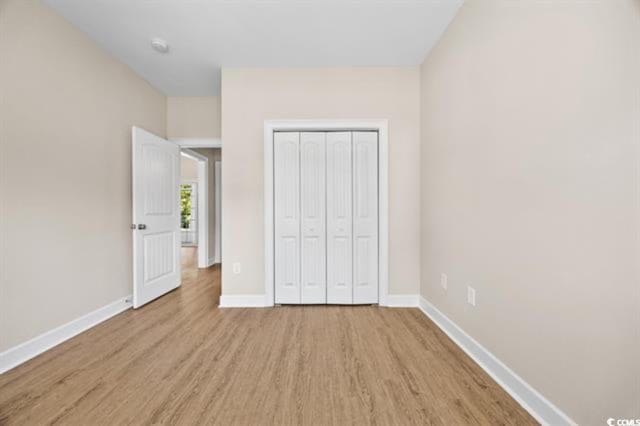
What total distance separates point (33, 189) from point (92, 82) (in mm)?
1196

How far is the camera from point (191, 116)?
12.3 ft

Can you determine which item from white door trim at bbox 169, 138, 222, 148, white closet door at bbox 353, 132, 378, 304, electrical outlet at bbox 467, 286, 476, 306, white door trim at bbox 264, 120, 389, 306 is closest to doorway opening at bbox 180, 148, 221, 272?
white door trim at bbox 169, 138, 222, 148

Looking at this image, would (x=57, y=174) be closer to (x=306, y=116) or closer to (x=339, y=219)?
(x=306, y=116)

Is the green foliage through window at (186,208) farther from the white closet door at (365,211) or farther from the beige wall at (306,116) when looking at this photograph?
the white closet door at (365,211)

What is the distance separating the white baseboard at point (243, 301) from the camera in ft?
9.62

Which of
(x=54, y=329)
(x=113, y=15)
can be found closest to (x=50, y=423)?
(x=54, y=329)

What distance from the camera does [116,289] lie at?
9.12 ft

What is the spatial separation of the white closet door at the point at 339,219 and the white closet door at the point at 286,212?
1.18 ft

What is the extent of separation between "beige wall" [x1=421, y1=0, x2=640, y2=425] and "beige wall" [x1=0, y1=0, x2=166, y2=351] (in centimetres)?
323

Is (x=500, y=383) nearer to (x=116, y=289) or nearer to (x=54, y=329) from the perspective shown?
(x=54, y=329)

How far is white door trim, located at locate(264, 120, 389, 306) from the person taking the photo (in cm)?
293

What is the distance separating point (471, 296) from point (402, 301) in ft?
3.47

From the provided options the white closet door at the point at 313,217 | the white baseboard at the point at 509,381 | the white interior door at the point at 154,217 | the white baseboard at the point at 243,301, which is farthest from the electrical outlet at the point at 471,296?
the white interior door at the point at 154,217

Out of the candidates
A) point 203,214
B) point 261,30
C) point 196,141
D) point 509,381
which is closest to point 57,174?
point 196,141
